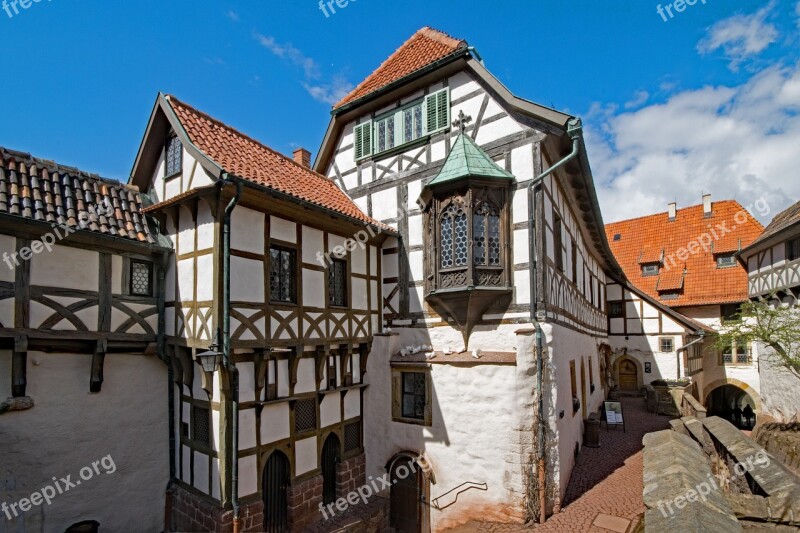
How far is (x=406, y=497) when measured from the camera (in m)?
10.7

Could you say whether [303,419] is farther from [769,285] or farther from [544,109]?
[769,285]

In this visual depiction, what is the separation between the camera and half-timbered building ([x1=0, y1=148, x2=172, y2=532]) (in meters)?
7.36

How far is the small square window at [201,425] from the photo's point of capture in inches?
333

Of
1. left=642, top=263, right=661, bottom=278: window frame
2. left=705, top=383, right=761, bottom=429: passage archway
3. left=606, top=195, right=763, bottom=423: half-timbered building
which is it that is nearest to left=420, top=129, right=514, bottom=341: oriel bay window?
left=606, top=195, right=763, bottom=423: half-timbered building

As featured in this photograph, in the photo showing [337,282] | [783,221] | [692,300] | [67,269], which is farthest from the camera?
[692,300]

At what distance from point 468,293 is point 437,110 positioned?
5006 millimetres

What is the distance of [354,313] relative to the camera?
10.9 m

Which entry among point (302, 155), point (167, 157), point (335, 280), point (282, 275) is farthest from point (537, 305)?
point (302, 155)

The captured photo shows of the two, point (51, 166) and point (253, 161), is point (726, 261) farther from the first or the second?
point (51, 166)

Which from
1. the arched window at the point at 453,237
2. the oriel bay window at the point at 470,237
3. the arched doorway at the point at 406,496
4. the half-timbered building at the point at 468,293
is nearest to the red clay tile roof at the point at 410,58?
the half-timbered building at the point at 468,293

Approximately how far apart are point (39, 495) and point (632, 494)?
11806mm

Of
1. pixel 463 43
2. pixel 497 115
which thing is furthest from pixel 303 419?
pixel 463 43

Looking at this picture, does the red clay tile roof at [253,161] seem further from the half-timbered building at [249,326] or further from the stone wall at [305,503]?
the stone wall at [305,503]

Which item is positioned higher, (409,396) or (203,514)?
(409,396)
